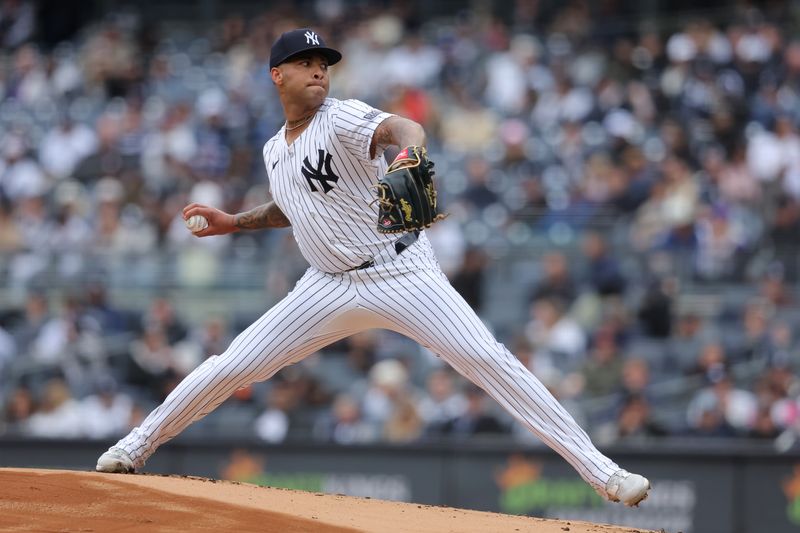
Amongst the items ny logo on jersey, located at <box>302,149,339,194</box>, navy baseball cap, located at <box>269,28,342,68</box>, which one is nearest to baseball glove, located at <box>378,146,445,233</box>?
ny logo on jersey, located at <box>302,149,339,194</box>

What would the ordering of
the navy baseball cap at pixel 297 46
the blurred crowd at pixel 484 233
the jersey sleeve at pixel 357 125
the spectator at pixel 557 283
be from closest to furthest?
the jersey sleeve at pixel 357 125, the navy baseball cap at pixel 297 46, the blurred crowd at pixel 484 233, the spectator at pixel 557 283

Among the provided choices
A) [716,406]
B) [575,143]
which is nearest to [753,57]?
[575,143]

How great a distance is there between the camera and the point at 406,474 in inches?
417

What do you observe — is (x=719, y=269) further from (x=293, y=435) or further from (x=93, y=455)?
(x=93, y=455)

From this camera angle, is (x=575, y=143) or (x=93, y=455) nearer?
(x=93, y=455)

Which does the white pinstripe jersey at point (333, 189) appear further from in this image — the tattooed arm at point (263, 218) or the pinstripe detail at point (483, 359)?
the tattooed arm at point (263, 218)

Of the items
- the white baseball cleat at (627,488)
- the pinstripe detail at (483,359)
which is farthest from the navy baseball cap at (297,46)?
the white baseball cleat at (627,488)

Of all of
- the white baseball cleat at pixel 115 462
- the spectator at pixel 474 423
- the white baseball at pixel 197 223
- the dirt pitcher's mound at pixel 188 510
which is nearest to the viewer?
the dirt pitcher's mound at pixel 188 510

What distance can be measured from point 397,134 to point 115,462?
83.5 inches

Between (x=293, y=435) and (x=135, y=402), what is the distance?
1.65 meters

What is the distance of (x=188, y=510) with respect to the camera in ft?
17.7

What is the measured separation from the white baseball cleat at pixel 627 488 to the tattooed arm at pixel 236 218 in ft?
6.60

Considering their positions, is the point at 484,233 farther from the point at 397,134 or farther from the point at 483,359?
the point at 397,134

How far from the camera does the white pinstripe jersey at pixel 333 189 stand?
5.81m
